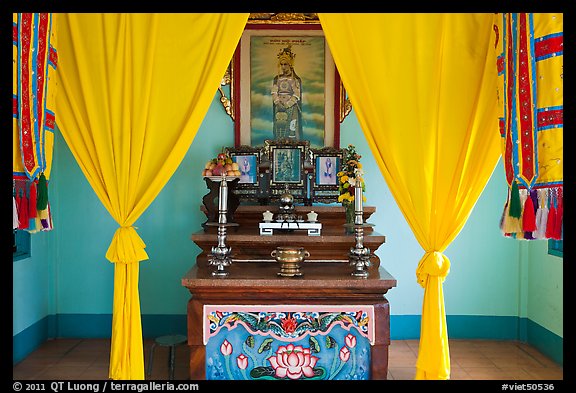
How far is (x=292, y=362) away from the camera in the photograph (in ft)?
10.2

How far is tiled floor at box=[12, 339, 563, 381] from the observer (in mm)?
3869

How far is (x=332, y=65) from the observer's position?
187 inches

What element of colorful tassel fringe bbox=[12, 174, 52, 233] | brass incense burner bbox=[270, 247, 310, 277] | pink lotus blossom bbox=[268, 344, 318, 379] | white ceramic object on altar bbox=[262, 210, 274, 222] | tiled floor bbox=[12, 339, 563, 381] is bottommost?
tiled floor bbox=[12, 339, 563, 381]

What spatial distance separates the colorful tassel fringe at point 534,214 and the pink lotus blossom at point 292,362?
1.33 m

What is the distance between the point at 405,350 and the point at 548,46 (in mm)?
2836

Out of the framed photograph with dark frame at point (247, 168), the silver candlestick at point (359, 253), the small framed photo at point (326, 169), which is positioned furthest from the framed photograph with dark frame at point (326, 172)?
the silver candlestick at point (359, 253)

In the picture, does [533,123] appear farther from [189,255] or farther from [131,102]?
[189,255]

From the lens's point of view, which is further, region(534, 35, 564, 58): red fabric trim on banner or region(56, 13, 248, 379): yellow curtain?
region(56, 13, 248, 379): yellow curtain

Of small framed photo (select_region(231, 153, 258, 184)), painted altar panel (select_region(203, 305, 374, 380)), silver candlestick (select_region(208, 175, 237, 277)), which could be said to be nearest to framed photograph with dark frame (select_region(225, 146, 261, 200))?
small framed photo (select_region(231, 153, 258, 184))

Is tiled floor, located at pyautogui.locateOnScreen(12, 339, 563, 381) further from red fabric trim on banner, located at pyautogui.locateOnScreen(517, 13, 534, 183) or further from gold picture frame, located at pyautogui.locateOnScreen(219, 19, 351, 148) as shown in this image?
gold picture frame, located at pyautogui.locateOnScreen(219, 19, 351, 148)

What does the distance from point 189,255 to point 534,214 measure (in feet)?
10.2

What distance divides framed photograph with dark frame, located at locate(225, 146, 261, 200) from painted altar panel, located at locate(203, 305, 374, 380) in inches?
65.4
